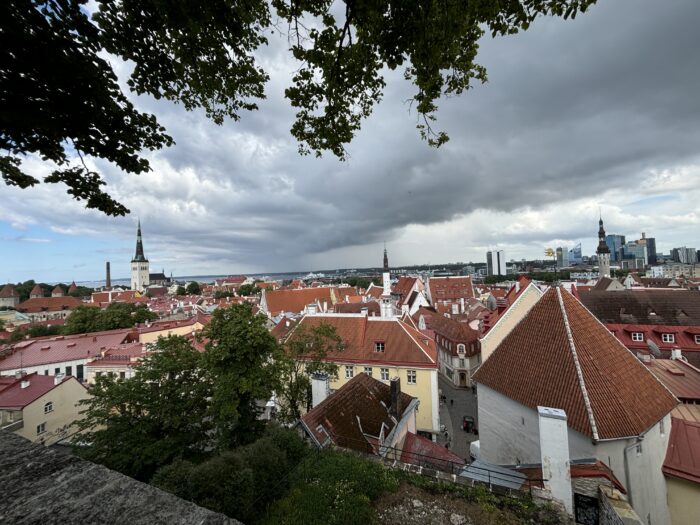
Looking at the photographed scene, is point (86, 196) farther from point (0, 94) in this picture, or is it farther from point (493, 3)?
point (493, 3)

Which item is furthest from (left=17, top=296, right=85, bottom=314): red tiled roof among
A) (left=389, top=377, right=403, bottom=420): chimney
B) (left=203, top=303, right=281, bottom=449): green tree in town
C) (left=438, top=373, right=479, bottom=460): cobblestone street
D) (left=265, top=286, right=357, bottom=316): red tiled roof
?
(left=389, top=377, right=403, bottom=420): chimney

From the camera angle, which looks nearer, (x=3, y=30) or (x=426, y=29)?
(x=3, y=30)

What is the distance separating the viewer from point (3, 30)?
10.2ft

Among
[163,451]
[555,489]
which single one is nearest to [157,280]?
[163,451]

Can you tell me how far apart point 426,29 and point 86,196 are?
5200mm

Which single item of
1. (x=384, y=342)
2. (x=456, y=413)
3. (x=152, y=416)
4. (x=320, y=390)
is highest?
(x=320, y=390)

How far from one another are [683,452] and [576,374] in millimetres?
4468

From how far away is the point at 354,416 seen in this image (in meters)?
10.7

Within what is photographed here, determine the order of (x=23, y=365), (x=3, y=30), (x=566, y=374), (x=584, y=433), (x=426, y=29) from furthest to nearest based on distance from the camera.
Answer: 1. (x=23, y=365)
2. (x=566, y=374)
3. (x=584, y=433)
4. (x=426, y=29)
5. (x=3, y=30)

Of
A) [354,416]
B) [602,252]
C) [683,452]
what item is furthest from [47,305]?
[602,252]

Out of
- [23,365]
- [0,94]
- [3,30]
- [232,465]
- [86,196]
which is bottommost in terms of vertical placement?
[23,365]

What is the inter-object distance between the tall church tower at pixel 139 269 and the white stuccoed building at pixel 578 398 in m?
128

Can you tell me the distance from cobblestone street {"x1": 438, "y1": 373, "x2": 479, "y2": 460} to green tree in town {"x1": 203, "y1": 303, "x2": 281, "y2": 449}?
40.1 feet

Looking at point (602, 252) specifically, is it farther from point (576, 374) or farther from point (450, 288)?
point (576, 374)
